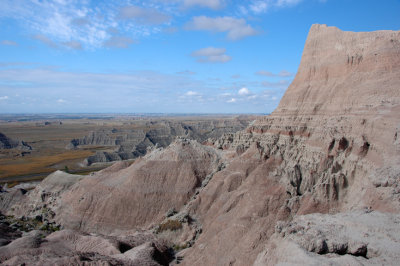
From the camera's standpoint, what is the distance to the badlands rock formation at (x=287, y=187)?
18328 mm

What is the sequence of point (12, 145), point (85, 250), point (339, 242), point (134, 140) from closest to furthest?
point (339, 242)
point (85, 250)
point (134, 140)
point (12, 145)

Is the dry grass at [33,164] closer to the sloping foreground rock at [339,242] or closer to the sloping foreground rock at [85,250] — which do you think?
the sloping foreground rock at [85,250]

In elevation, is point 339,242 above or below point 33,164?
above

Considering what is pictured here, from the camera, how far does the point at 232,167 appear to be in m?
39.1

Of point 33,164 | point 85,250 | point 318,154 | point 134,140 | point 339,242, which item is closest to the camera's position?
point 339,242

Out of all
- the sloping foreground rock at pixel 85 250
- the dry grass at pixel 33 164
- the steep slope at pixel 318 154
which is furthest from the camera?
the dry grass at pixel 33 164

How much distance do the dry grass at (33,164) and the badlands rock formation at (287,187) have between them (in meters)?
40.0

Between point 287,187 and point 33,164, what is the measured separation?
9192 centimetres

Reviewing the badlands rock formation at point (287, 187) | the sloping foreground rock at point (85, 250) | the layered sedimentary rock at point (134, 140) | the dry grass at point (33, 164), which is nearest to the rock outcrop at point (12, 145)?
the layered sedimentary rock at point (134, 140)

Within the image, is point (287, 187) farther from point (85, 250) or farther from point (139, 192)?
point (85, 250)

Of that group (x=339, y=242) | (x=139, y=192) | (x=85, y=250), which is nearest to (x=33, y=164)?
(x=139, y=192)

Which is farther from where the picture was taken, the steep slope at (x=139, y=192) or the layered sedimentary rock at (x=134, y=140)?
the layered sedimentary rock at (x=134, y=140)

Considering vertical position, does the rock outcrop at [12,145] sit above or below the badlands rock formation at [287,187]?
below

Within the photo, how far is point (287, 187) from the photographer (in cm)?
3047
